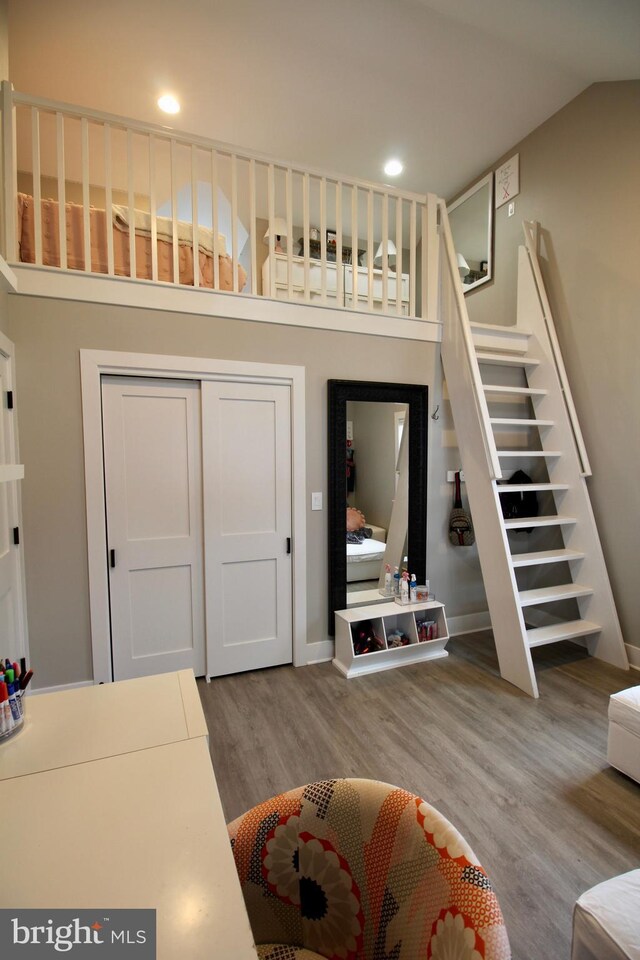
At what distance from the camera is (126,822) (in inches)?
33.9

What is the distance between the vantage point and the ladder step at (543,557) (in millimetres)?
3010

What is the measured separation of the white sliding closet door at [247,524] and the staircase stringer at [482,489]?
1268mm

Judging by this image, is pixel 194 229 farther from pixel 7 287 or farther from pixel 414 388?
pixel 414 388

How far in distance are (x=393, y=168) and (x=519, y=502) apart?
130 inches

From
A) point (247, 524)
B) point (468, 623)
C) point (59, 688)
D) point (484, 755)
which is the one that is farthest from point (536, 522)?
point (59, 688)

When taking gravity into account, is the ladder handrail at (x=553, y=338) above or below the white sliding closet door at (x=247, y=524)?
above

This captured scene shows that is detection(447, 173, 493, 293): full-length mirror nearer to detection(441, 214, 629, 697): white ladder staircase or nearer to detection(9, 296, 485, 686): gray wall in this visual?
detection(441, 214, 629, 697): white ladder staircase

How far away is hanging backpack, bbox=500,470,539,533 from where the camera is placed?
3775 mm

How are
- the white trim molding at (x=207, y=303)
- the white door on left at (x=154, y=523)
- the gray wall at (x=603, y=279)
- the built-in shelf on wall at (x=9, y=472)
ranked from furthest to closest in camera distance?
the gray wall at (x=603, y=279) < the white door on left at (x=154, y=523) < the white trim molding at (x=207, y=303) < the built-in shelf on wall at (x=9, y=472)

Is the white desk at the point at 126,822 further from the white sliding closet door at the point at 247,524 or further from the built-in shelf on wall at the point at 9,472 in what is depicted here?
the white sliding closet door at the point at 247,524

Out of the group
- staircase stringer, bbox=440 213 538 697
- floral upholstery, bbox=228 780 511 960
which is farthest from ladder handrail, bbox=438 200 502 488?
floral upholstery, bbox=228 780 511 960

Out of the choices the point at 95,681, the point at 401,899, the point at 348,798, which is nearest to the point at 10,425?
the point at 95,681

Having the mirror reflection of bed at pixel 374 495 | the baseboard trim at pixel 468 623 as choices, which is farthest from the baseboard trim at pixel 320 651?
the baseboard trim at pixel 468 623

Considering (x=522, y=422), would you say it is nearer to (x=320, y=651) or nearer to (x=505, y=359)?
(x=505, y=359)
